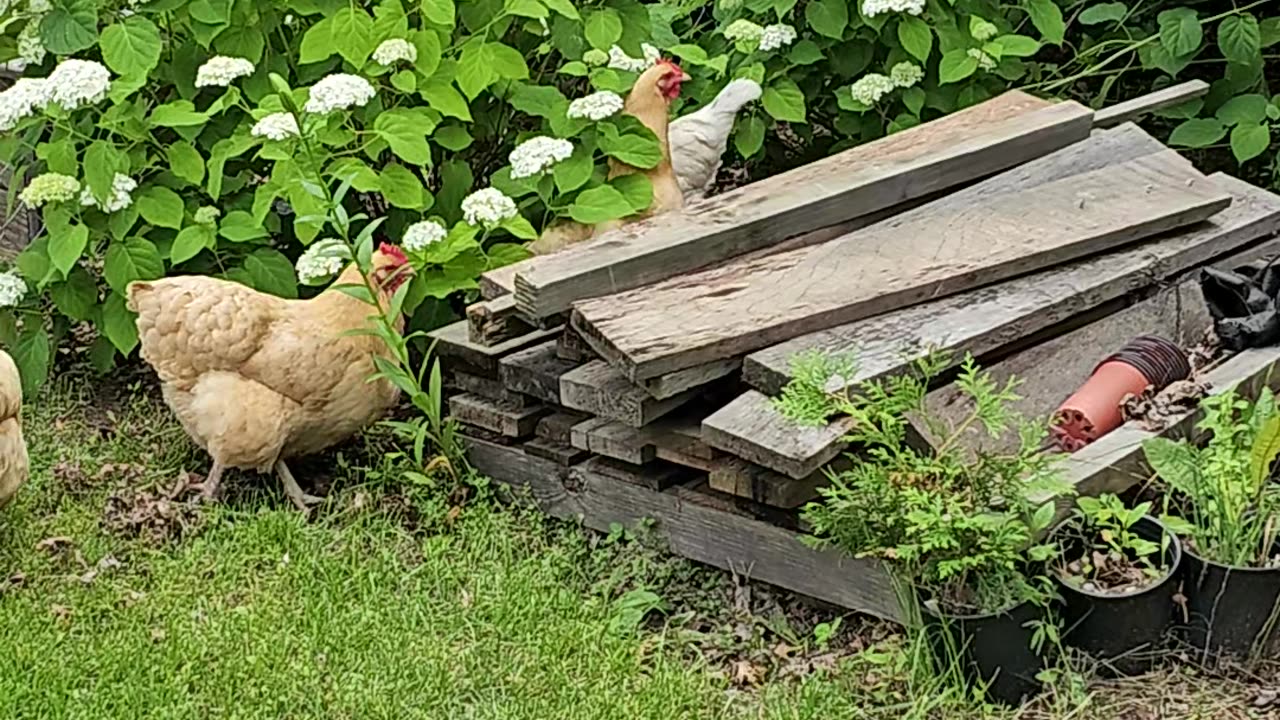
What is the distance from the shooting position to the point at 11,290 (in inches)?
178

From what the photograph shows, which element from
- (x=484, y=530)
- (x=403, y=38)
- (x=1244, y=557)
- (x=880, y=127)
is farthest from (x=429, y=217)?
(x=1244, y=557)

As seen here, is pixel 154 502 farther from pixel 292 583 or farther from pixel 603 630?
pixel 603 630

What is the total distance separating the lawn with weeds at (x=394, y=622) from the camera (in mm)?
3199

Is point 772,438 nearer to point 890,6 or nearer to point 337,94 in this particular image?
point 337,94

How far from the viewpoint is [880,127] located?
515cm

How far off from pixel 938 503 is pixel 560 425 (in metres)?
1.20

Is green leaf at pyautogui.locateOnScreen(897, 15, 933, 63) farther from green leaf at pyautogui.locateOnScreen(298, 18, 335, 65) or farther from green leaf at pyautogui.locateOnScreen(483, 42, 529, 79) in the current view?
green leaf at pyautogui.locateOnScreen(298, 18, 335, 65)

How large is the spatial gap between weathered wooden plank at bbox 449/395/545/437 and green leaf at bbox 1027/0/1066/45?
84.2 inches

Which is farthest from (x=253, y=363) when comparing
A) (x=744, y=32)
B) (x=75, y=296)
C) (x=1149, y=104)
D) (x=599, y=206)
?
(x=1149, y=104)

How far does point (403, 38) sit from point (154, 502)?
1418mm

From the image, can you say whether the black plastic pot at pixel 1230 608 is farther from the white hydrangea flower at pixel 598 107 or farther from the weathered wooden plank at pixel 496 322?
the white hydrangea flower at pixel 598 107

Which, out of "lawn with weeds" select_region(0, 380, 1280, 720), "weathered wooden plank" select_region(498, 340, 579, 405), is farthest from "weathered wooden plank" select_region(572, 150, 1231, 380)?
"lawn with weeds" select_region(0, 380, 1280, 720)

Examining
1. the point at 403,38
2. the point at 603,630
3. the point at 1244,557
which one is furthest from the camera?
the point at 403,38

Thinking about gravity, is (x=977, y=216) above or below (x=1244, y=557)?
above
